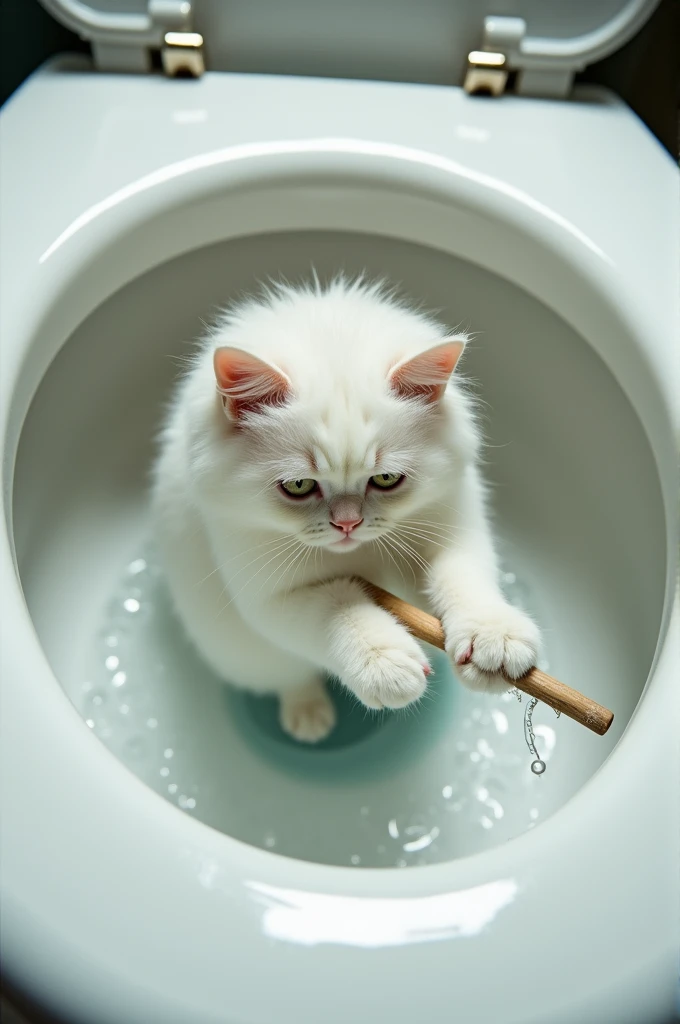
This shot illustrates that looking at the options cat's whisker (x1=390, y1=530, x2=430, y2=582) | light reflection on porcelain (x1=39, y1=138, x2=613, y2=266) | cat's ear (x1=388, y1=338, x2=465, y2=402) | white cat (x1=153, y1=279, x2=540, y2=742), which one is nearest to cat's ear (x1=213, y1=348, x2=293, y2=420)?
white cat (x1=153, y1=279, x2=540, y2=742)

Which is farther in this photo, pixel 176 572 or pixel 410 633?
pixel 176 572

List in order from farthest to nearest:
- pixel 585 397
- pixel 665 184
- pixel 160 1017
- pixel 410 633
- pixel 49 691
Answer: pixel 585 397
pixel 665 184
pixel 410 633
pixel 49 691
pixel 160 1017

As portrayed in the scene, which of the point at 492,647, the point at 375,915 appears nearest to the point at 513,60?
the point at 492,647

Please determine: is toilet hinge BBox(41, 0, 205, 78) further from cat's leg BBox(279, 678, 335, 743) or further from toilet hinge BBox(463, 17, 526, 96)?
cat's leg BBox(279, 678, 335, 743)

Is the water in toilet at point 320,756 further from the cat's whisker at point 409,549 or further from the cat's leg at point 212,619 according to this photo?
the cat's whisker at point 409,549

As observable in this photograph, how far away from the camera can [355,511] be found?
0.72 m

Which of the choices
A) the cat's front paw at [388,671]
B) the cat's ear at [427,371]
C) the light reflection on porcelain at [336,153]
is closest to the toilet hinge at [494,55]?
the light reflection on porcelain at [336,153]

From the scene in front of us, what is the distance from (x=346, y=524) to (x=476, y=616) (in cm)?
15

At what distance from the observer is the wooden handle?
2.11ft

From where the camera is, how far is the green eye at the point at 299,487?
73cm

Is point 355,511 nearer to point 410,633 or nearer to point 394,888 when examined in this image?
point 410,633

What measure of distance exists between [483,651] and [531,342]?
1.84 feet

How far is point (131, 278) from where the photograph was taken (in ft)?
3.27

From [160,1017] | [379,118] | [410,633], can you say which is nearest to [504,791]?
[410,633]
